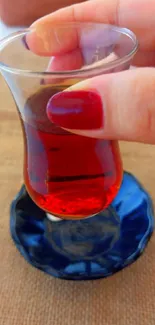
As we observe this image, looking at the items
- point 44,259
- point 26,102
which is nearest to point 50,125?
point 26,102

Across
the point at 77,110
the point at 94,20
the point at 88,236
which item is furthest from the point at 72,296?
the point at 94,20

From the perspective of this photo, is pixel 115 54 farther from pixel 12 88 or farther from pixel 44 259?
pixel 44 259

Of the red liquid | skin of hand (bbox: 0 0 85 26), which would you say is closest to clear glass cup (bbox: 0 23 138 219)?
the red liquid

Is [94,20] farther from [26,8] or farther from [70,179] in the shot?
[26,8]

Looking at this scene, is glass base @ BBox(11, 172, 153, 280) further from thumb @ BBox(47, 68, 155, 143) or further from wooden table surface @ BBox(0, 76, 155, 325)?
thumb @ BBox(47, 68, 155, 143)

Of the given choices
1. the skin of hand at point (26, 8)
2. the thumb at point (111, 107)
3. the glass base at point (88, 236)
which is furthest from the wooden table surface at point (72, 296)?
the skin of hand at point (26, 8)
